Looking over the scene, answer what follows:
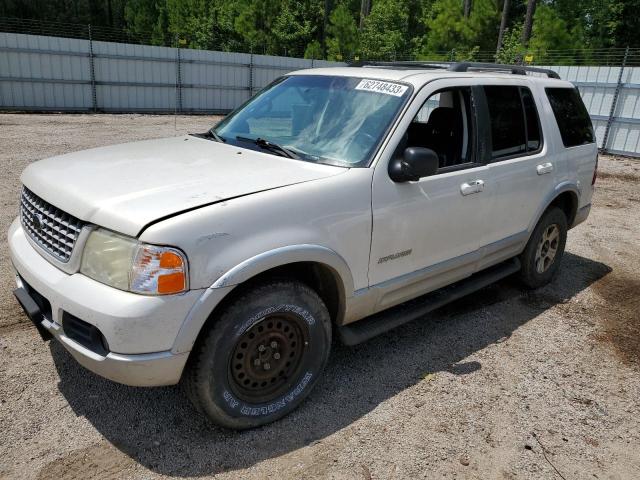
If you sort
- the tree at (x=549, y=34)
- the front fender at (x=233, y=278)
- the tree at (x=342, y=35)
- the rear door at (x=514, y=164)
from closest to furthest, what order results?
1. the front fender at (x=233, y=278)
2. the rear door at (x=514, y=164)
3. the tree at (x=549, y=34)
4. the tree at (x=342, y=35)

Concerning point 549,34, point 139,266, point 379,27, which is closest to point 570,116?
point 139,266

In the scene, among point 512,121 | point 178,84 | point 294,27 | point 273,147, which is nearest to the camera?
point 273,147

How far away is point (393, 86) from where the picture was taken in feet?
11.7

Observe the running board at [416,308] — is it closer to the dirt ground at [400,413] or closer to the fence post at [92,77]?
the dirt ground at [400,413]

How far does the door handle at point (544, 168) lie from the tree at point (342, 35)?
27209 mm

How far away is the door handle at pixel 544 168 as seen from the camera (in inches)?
179

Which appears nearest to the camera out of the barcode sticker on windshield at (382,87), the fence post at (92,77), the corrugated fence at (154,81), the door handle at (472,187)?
the barcode sticker on windshield at (382,87)

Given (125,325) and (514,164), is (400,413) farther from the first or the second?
(514,164)

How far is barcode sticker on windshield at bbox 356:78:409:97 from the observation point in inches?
139

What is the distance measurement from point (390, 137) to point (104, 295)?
1.86 meters

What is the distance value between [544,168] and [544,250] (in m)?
0.95

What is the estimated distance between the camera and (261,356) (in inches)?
116

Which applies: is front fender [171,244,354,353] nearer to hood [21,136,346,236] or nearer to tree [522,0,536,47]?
hood [21,136,346,236]

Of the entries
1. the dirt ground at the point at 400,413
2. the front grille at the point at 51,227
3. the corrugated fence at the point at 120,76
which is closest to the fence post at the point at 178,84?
the corrugated fence at the point at 120,76
